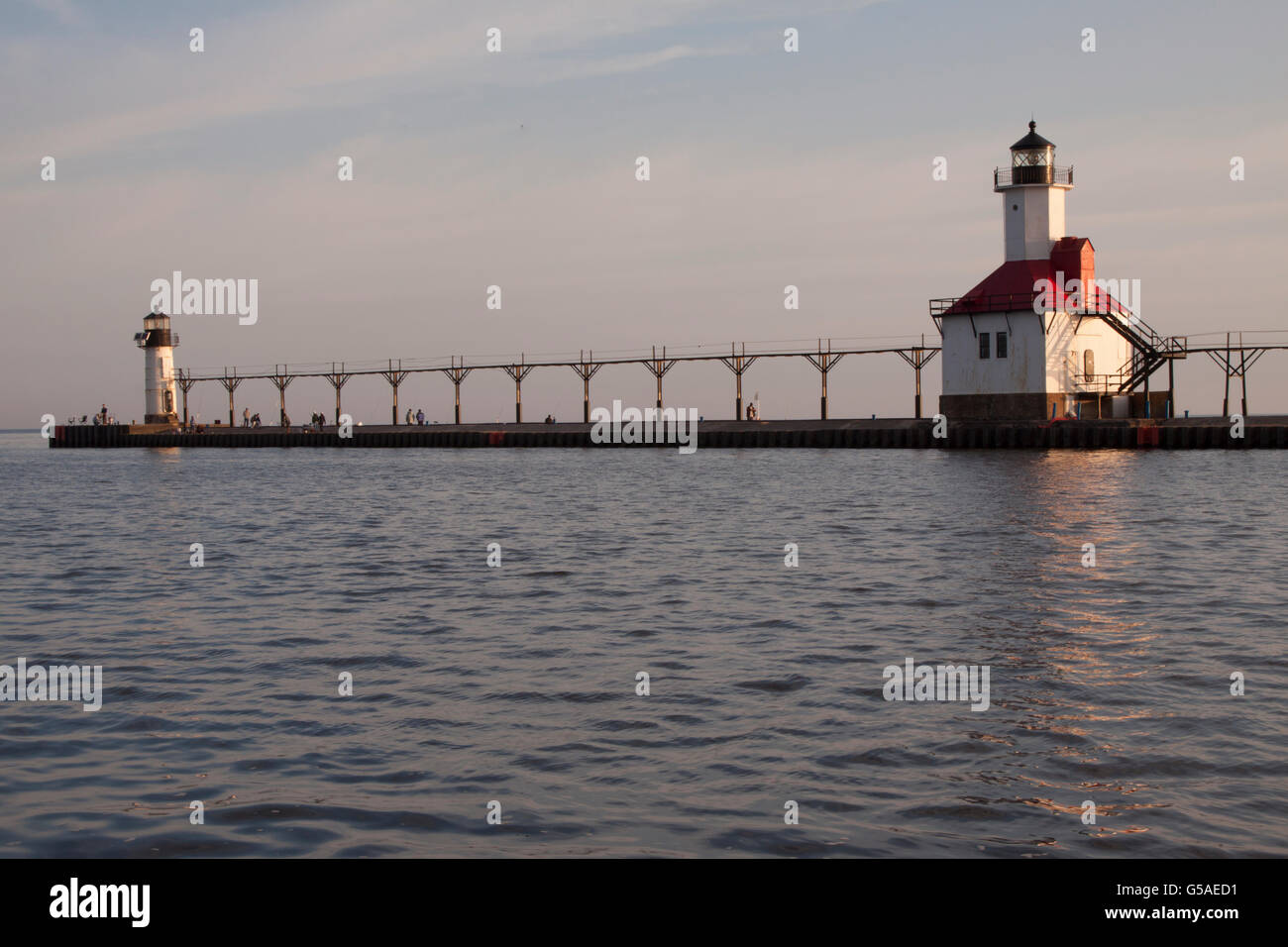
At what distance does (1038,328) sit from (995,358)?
287cm

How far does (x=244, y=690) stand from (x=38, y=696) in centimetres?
202

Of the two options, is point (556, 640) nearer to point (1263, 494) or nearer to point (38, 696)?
point (38, 696)

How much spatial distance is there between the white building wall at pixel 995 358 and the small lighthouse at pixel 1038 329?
50mm

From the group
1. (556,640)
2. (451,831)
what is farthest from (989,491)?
(451,831)

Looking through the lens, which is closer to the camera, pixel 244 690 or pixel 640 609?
pixel 244 690

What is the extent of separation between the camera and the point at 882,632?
14828mm

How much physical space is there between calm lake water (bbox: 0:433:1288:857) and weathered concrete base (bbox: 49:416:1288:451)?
30.2 meters

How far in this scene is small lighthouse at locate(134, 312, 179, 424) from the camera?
10025 cm

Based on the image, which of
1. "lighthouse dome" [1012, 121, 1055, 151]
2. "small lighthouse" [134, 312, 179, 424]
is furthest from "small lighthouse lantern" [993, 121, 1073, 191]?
"small lighthouse" [134, 312, 179, 424]

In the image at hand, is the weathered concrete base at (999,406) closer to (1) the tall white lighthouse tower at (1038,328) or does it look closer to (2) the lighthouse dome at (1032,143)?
(1) the tall white lighthouse tower at (1038,328)

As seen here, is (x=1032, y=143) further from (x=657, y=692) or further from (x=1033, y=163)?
(x=657, y=692)

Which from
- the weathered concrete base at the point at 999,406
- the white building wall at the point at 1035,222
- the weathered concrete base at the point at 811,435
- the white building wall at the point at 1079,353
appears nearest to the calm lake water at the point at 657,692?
the weathered concrete base at the point at 811,435

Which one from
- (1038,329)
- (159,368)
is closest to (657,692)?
(1038,329)

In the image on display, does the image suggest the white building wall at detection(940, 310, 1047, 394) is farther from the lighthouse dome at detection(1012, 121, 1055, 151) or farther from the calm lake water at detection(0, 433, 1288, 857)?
the calm lake water at detection(0, 433, 1288, 857)
